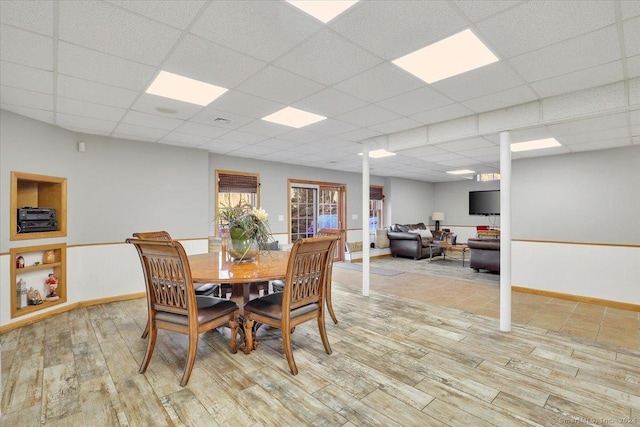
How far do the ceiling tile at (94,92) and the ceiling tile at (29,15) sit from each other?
0.73 m

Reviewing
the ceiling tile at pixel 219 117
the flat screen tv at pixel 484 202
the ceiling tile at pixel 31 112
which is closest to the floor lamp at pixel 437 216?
the flat screen tv at pixel 484 202

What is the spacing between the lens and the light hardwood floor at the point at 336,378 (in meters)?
1.87

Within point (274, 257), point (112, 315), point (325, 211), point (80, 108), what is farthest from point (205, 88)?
point (325, 211)

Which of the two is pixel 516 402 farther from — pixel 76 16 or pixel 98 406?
pixel 76 16

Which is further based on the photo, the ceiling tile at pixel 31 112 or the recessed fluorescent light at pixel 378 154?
the recessed fluorescent light at pixel 378 154

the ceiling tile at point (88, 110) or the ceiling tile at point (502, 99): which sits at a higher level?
the ceiling tile at point (502, 99)

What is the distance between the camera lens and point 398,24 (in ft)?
6.03

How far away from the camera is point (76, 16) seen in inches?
67.9

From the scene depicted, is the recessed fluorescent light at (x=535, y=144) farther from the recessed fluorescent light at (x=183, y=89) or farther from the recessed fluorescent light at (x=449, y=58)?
the recessed fluorescent light at (x=183, y=89)

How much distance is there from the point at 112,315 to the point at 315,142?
11.9 ft

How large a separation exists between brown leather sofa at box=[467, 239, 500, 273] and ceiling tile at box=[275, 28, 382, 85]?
5.16m

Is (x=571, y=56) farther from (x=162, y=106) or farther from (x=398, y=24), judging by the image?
(x=162, y=106)

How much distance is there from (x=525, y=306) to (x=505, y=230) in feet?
5.25

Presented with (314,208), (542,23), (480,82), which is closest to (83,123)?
(480,82)
